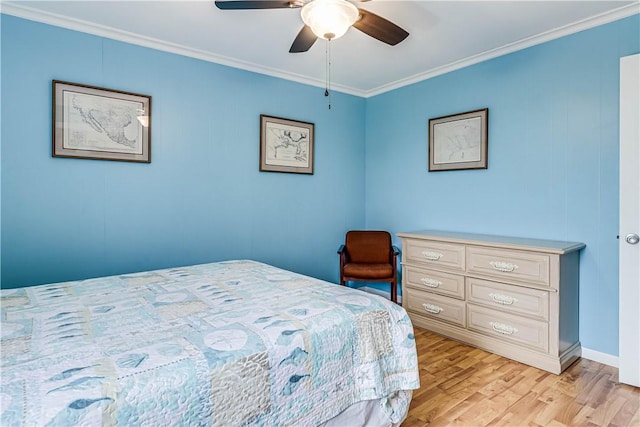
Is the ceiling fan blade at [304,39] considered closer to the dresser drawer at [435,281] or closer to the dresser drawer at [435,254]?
the dresser drawer at [435,254]

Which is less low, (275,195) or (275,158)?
(275,158)

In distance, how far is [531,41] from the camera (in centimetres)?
286

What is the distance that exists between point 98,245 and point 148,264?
40 cm

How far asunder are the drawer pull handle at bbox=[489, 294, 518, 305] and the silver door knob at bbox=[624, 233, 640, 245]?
79 centimetres

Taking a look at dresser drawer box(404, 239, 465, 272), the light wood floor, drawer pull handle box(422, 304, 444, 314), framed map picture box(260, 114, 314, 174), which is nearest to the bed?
the light wood floor

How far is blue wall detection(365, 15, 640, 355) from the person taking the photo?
2521mm


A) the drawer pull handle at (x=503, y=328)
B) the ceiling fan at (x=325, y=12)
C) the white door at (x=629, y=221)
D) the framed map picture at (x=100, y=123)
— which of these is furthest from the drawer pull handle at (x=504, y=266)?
the framed map picture at (x=100, y=123)

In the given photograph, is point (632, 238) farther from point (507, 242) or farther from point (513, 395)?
point (513, 395)

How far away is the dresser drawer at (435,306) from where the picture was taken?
118 inches

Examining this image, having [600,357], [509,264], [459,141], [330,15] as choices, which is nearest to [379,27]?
[330,15]

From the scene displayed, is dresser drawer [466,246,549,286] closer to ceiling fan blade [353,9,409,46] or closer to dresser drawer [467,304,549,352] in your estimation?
dresser drawer [467,304,549,352]

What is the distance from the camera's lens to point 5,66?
2.39m

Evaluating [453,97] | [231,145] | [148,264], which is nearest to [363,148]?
[453,97]

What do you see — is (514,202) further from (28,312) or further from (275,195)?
(28,312)
